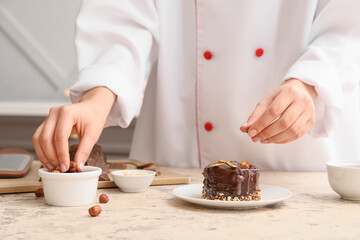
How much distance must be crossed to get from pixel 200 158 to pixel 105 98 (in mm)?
465

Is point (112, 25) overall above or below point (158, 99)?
above

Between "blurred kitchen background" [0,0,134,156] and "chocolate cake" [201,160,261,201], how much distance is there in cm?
231

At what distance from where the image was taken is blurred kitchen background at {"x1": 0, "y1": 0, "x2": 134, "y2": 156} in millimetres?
3154

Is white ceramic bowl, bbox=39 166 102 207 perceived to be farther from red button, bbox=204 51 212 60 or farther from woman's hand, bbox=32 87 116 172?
red button, bbox=204 51 212 60

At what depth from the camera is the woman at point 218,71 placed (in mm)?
1325

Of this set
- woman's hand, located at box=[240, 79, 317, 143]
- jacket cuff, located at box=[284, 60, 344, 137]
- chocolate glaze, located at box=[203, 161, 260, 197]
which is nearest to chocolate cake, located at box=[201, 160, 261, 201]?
chocolate glaze, located at box=[203, 161, 260, 197]

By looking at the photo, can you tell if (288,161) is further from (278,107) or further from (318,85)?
(278,107)

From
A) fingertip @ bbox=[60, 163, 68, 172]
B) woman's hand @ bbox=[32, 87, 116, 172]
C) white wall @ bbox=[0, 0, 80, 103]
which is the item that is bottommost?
fingertip @ bbox=[60, 163, 68, 172]

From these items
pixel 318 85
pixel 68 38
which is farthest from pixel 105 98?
pixel 68 38

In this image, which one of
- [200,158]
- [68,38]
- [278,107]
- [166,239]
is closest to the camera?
[166,239]

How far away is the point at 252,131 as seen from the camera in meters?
1.07

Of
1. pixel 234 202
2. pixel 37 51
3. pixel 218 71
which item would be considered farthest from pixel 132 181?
pixel 37 51

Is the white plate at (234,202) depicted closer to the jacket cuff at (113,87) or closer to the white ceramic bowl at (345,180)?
the white ceramic bowl at (345,180)

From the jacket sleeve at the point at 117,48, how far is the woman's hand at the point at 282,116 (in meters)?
0.41
